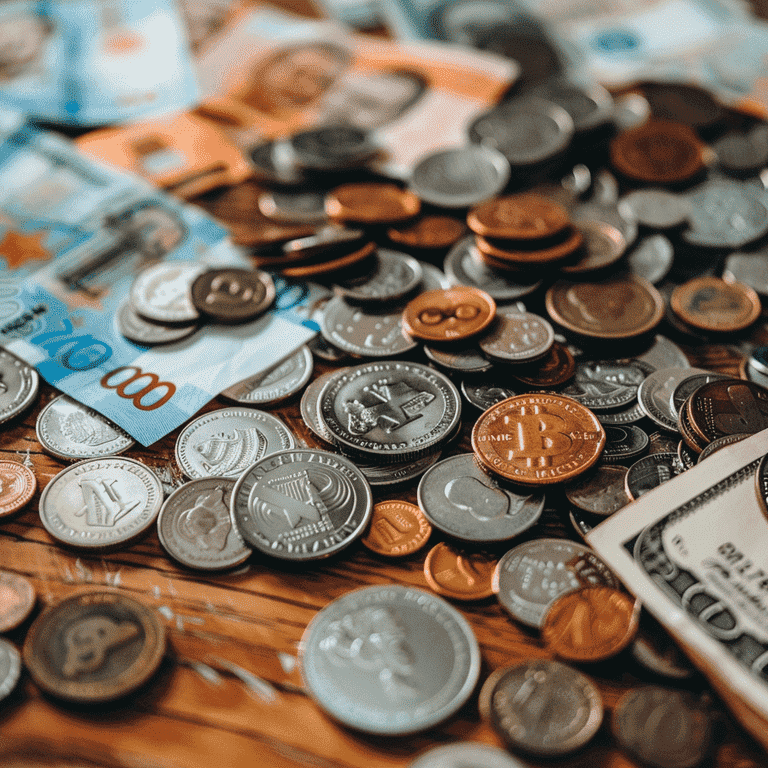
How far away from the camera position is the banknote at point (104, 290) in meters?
1.55

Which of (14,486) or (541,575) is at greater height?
(541,575)

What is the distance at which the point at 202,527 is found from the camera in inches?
50.5

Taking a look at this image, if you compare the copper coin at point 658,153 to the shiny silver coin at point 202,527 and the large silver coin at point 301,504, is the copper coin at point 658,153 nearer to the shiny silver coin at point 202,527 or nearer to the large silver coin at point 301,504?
the large silver coin at point 301,504

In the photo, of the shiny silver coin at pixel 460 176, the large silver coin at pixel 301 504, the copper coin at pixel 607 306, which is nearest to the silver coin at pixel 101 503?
the large silver coin at pixel 301 504

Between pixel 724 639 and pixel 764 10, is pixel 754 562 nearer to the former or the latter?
pixel 724 639

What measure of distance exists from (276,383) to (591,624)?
806mm

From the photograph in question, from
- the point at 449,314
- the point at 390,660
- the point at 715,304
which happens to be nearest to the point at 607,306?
the point at 715,304

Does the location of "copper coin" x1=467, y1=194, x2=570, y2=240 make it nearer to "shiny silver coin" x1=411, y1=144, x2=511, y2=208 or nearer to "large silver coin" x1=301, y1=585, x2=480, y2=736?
"shiny silver coin" x1=411, y1=144, x2=511, y2=208

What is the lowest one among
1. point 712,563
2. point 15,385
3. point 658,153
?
point 15,385

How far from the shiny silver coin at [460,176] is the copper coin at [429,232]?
0.06 m

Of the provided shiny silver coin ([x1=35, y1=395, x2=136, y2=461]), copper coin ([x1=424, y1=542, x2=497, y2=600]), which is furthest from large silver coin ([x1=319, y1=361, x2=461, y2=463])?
shiny silver coin ([x1=35, y1=395, x2=136, y2=461])

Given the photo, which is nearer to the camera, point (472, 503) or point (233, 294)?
point (472, 503)

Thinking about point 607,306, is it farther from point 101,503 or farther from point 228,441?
point 101,503

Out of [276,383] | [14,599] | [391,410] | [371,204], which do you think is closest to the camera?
[14,599]
